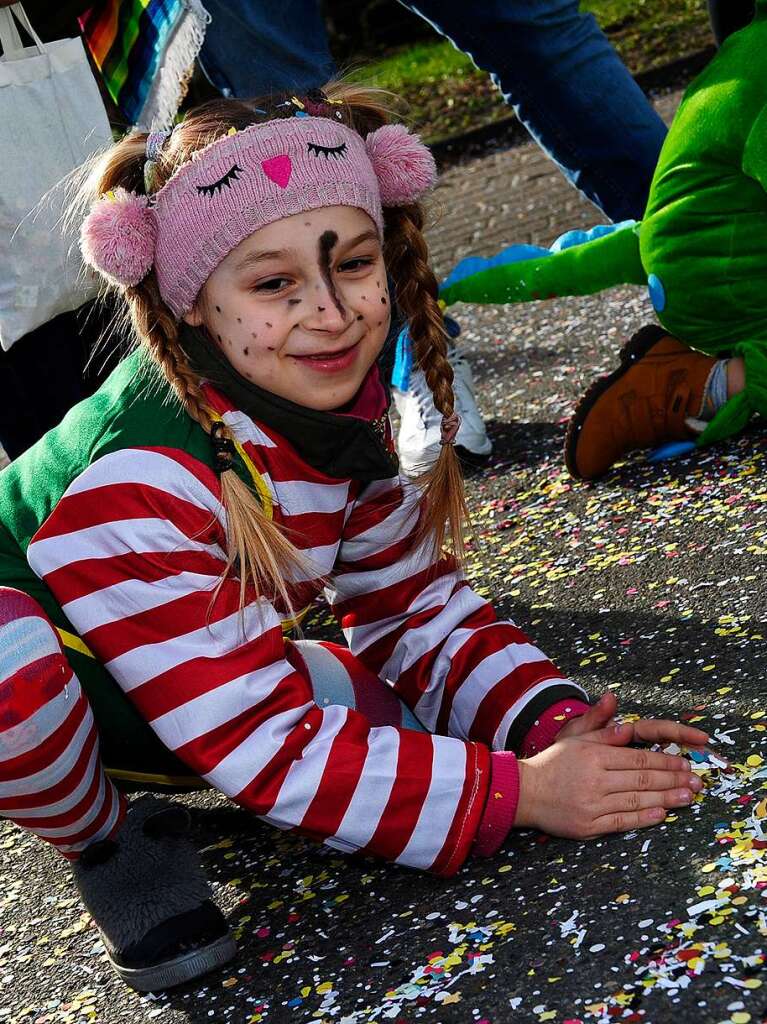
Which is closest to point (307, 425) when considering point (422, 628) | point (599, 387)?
point (422, 628)

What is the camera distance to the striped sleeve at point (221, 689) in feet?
5.89

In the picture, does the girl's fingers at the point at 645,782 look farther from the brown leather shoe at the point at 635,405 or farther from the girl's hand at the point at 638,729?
the brown leather shoe at the point at 635,405

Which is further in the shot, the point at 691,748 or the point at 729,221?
the point at 729,221

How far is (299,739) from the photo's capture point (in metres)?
1.81

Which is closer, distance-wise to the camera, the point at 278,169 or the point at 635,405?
the point at 278,169

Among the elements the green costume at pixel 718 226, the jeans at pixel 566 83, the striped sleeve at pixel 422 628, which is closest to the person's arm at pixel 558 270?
the green costume at pixel 718 226

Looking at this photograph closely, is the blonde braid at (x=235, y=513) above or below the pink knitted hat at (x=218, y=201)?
below

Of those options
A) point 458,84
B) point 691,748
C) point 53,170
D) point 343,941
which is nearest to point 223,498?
point 343,941

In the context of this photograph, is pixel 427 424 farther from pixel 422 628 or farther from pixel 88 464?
pixel 88 464

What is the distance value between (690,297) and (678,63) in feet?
17.4

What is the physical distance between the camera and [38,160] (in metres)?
2.59

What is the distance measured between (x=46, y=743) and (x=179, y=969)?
13.3 inches

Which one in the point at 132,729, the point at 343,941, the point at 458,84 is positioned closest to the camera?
the point at 343,941

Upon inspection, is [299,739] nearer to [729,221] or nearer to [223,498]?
[223,498]
